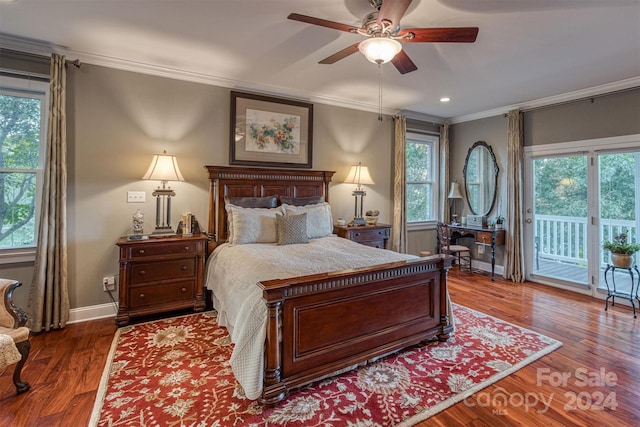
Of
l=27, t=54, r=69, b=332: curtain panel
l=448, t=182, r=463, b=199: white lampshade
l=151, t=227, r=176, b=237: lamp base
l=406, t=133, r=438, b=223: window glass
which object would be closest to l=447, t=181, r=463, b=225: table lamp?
l=448, t=182, r=463, b=199: white lampshade

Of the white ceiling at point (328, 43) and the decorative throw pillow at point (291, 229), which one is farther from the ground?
the white ceiling at point (328, 43)

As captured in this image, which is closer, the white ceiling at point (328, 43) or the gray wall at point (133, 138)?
the white ceiling at point (328, 43)

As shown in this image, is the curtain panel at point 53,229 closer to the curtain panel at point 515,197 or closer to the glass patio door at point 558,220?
the curtain panel at point 515,197

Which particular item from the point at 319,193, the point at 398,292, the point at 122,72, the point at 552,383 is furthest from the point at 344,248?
the point at 122,72

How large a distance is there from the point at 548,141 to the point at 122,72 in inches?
223

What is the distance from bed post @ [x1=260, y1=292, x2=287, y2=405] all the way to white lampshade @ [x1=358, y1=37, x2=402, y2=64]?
5.76 ft

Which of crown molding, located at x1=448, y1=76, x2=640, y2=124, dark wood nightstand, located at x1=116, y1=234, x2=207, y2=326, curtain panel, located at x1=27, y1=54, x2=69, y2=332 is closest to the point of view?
curtain panel, located at x1=27, y1=54, x2=69, y2=332

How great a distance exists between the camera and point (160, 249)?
3119mm

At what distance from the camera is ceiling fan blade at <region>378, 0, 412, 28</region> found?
176cm

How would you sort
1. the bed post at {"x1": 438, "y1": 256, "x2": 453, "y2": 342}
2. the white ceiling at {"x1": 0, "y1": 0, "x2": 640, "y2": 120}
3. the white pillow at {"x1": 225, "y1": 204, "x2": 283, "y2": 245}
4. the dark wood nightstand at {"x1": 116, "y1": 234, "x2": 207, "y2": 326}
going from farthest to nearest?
the white pillow at {"x1": 225, "y1": 204, "x2": 283, "y2": 245}
the dark wood nightstand at {"x1": 116, "y1": 234, "x2": 207, "y2": 326}
the bed post at {"x1": 438, "y1": 256, "x2": 453, "y2": 342}
the white ceiling at {"x1": 0, "y1": 0, "x2": 640, "y2": 120}

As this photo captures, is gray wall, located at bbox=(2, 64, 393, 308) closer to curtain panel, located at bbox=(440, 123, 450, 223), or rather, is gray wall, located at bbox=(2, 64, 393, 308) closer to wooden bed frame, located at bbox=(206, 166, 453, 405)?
wooden bed frame, located at bbox=(206, 166, 453, 405)

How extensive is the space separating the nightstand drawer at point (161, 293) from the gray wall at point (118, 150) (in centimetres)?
53

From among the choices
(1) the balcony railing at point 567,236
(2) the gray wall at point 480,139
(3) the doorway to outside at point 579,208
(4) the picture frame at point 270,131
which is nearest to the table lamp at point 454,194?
(2) the gray wall at point 480,139

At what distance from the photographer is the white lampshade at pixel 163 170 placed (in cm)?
323
